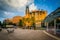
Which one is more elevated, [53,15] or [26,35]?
[53,15]

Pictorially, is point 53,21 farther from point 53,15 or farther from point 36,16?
point 36,16

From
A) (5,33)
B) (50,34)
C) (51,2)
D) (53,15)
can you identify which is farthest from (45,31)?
(5,33)

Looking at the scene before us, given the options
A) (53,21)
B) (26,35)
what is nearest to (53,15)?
(53,21)

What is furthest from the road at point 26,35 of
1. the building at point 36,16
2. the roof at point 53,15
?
the roof at point 53,15

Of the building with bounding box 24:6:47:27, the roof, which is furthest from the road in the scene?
the roof

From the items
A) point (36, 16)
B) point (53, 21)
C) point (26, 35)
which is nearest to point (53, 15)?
point (53, 21)

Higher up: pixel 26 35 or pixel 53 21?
pixel 53 21

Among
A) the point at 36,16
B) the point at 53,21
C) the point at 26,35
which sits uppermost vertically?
the point at 36,16

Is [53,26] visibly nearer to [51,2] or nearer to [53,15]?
[53,15]

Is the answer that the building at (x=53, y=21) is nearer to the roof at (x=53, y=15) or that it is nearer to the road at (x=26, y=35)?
the roof at (x=53, y=15)

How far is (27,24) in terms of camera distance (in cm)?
352

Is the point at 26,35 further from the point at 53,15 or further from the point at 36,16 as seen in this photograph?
the point at 53,15

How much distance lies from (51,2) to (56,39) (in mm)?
887

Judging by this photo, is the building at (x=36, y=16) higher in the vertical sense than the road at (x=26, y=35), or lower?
higher
